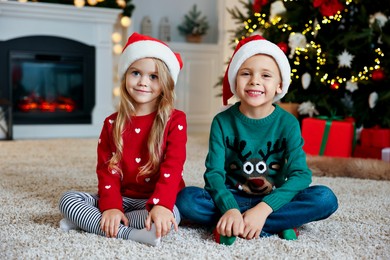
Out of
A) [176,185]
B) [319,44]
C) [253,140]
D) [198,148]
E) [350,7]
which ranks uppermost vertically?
[350,7]

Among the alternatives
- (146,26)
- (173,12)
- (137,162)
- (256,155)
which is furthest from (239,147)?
(173,12)

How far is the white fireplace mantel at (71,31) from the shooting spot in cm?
384

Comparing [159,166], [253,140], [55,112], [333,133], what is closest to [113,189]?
[159,166]

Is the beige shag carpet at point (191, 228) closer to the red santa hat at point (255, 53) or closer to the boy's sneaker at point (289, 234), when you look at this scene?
the boy's sneaker at point (289, 234)

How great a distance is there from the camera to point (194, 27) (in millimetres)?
4594

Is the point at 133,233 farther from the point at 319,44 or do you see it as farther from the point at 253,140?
the point at 319,44

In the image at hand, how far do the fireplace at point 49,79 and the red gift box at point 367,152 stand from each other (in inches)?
88.1

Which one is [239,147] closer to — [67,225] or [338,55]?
[67,225]

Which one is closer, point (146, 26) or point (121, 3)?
point (121, 3)

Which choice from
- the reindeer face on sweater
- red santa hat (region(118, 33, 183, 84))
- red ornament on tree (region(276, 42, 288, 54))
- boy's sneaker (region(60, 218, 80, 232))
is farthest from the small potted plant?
boy's sneaker (region(60, 218, 80, 232))

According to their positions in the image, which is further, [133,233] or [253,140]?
[253,140]

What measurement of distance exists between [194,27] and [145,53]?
3.28 metres

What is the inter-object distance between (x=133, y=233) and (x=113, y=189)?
164 mm

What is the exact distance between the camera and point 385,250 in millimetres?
1236
